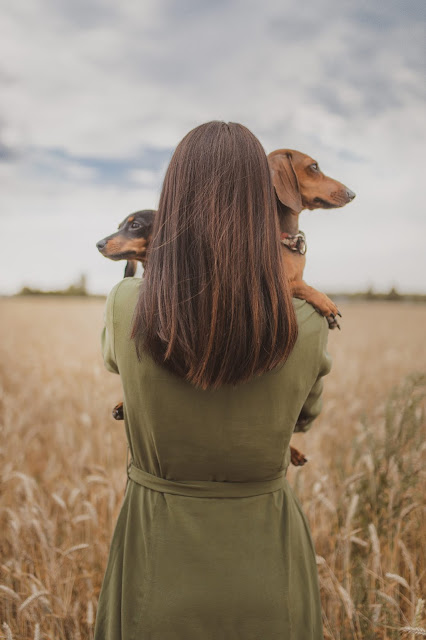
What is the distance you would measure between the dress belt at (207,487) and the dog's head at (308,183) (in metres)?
0.96

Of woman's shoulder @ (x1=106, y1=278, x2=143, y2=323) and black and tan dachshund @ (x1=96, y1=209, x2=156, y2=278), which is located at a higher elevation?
black and tan dachshund @ (x1=96, y1=209, x2=156, y2=278)

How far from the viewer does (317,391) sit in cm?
153

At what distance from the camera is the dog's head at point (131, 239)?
69.5 inches

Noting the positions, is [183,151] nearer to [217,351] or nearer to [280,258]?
[280,258]

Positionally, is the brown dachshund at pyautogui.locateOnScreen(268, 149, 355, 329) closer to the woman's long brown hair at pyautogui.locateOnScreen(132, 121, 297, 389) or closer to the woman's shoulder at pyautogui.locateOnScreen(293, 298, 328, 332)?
the woman's shoulder at pyautogui.locateOnScreen(293, 298, 328, 332)

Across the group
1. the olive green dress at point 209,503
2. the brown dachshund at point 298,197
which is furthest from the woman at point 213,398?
the brown dachshund at point 298,197

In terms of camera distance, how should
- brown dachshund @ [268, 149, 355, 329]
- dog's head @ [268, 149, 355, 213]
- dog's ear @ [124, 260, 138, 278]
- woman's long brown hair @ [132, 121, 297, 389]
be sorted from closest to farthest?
woman's long brown hair @ [132, 121, 297, 389], brown dachshund @ [268, 149, 355, 329], dog's head @ [268, 149, 355, 213], dog's ear @ [124, 260, 138, 278]

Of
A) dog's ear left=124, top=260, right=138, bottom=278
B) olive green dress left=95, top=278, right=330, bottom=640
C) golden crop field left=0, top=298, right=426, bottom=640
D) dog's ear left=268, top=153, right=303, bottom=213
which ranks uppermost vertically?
dog's ear left=268, top=153, right=303, bottom=213

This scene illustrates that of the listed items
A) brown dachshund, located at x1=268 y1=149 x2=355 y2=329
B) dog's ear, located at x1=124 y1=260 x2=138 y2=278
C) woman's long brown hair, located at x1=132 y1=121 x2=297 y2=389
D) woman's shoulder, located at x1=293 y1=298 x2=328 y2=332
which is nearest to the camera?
woman's long brown hair, located at x1=132 y1=121 x2=297 y2=389

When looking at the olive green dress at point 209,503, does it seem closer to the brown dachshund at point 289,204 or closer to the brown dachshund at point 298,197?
the brown dachshund at point 298,197

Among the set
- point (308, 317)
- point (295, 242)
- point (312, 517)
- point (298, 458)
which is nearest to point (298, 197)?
point (295, 242)

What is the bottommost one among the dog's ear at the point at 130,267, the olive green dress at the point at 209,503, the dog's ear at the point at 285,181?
the olive green dress at the point at 209,503

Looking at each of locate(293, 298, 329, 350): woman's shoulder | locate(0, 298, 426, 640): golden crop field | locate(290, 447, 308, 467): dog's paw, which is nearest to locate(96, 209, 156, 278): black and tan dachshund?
locate(293, 298, 329, 350): woman's shoulder

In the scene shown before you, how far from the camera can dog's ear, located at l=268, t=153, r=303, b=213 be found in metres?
1.68
